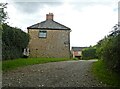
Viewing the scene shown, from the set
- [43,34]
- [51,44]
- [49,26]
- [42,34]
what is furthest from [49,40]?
[49,26]

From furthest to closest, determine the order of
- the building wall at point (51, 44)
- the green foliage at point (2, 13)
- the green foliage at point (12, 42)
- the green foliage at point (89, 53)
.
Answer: the green foliage at point (89, 53) < the building wall at point (51, 44) < the green foliage at point (12, 42) < the green foliage at point (2, 13)

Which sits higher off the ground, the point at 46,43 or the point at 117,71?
the point at 46,43

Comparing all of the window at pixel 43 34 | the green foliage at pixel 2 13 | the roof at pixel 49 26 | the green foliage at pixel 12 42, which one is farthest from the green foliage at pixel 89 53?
the green foliage at pixel 2 13

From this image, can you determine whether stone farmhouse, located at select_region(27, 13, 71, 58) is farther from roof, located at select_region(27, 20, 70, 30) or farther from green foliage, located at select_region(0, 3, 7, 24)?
green foliage, located at select_region(0, 3, 7, 24)

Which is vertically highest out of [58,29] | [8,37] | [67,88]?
[58,29]

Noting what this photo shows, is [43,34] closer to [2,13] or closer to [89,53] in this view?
[89,53]

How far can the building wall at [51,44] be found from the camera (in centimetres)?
4241

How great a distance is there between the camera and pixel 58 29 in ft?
145

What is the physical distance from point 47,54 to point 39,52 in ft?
4.08

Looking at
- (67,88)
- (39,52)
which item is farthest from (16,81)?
(39,52)

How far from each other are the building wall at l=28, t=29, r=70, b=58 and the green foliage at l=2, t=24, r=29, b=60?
1061 centimetres

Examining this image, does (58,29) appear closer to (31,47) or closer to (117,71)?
(31,47)

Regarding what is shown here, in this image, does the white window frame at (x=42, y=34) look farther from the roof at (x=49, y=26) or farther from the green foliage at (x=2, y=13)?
the green foliage at (x=2, y=13)

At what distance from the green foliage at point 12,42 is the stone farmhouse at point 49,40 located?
10.7 m
